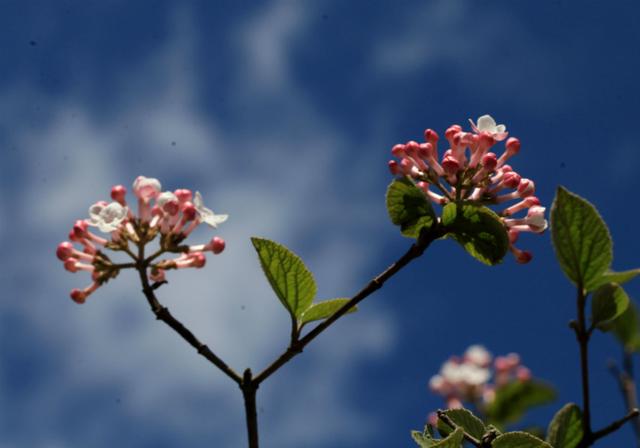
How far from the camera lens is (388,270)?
1841 mm

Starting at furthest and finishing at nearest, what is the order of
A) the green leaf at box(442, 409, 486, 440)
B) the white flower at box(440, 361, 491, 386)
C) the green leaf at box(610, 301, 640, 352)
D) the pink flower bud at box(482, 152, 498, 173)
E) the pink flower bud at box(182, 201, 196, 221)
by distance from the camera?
the white flower at box(440, 361, 491, 386) → the green leaf at box(610, 301, 640, 352) → the pink flower bud at box(182, 201, 196, 221) → the pink flower bud at box(482, 152, 498, 173) → the green leaf at box(442, 409, 486, 440)

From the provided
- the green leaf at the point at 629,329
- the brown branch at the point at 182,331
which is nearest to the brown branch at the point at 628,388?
the green leaf at the point at 629,329

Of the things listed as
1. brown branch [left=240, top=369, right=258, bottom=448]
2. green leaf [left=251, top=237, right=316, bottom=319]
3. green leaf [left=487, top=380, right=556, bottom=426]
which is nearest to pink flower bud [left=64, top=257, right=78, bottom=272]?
green leaf [left=251, top=237, right=316, bottom=319]

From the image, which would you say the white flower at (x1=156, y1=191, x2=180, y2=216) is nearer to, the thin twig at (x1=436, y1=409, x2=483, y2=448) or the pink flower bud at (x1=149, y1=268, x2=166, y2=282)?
the pink flower bud at (x1=149, y1=268, x2=166, y2=282)

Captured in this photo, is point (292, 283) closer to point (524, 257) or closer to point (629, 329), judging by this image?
point (524, 257)

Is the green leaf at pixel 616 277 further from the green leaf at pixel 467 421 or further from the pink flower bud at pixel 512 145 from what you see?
the pink flower bud at pixel 512 145

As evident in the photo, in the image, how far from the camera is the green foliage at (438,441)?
1516 mm

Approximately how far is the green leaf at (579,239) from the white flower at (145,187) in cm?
116

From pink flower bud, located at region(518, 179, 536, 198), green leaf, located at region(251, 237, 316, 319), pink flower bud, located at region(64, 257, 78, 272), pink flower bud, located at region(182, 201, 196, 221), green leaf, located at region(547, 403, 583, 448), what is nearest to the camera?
green leaf, located at region(547, 403, 583, 448)

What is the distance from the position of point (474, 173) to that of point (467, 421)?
0.78 m

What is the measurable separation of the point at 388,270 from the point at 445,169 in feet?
1.43

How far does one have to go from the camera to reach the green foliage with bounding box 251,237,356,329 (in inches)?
78.2

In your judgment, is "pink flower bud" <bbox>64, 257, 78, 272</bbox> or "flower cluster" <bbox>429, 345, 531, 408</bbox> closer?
"pink flower bud" <bbox>64, 257, 78, 272</bbox>

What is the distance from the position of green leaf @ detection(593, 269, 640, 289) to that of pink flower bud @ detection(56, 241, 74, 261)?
5.17 ft
